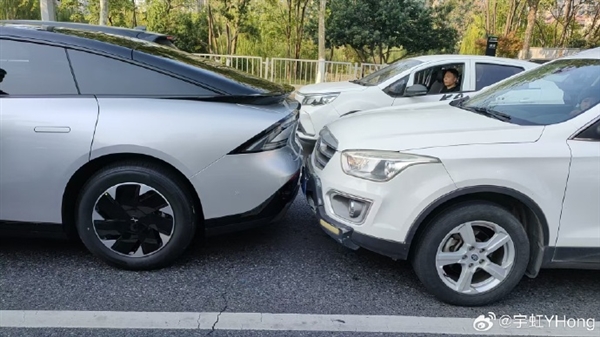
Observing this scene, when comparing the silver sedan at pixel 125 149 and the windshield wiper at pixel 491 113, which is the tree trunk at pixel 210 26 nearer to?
the silver sedan at pixel 125 149

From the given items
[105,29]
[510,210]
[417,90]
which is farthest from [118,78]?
[417,90]

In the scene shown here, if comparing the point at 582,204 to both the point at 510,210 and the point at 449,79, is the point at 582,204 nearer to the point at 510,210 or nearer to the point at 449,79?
the point at 510,210

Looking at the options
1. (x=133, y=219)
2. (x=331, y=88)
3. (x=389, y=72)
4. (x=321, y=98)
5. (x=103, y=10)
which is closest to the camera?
(x=133, y=219)

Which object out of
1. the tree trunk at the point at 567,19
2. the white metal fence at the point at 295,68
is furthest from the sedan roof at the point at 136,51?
the tree trunk at the point at 567,19

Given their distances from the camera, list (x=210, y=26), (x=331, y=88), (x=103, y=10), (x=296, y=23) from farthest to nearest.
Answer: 1. (x=296, y=23)
2. (x=210, y=26)
3. (x=103, y=10)
4. (x=331, y=88)

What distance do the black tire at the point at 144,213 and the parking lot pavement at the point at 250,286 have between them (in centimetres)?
11

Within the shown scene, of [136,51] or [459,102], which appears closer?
[136,51]

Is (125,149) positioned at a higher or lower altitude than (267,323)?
higher

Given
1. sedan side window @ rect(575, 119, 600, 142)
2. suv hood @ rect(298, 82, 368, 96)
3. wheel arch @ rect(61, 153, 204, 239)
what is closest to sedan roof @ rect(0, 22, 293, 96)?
wheel arch @ rect(61, 153, 204, 239)

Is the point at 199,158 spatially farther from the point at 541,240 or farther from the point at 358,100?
the point at 358,100

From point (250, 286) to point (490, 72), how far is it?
200 inches

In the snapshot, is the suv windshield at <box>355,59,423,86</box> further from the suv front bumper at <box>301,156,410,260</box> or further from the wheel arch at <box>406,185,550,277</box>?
the wheel arch at <box>406,185,550,277</box>

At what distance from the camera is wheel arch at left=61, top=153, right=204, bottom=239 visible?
2916 mm

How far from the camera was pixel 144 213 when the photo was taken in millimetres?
2955
